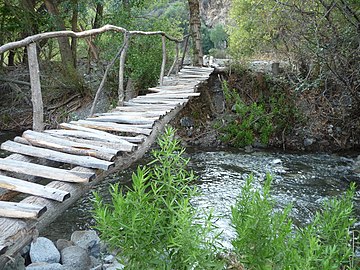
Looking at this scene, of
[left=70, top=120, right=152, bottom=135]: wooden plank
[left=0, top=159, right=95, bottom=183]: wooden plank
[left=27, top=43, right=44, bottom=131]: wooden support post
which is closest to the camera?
[left=0, top=159, right=95, bottom=183]: wooden plank

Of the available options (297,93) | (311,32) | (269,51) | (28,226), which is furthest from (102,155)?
(269,51)

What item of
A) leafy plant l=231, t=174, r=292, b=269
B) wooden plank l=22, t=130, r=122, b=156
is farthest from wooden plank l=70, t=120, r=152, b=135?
leafy plant l=231, t=174, r=292, b=269

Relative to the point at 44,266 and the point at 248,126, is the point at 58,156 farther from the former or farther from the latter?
the point at 248,126

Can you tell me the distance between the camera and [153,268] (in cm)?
213

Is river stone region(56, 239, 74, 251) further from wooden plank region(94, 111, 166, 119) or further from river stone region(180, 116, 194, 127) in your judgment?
river stone region(180, 116, 194, 127)

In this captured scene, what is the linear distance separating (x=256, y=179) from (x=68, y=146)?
419cm

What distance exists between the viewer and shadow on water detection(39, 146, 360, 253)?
5.45m

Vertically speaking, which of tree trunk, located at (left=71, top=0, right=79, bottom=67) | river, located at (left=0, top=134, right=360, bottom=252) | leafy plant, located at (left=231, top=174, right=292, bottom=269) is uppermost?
tree trunk, located at (left=71, top=0, right=79, bottom=67)

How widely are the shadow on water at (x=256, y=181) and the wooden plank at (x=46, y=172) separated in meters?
Answer: 2.36

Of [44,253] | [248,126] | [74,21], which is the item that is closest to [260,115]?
[248,126]

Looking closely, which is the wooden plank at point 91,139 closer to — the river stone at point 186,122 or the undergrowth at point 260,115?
the undergrowth at point 260,115

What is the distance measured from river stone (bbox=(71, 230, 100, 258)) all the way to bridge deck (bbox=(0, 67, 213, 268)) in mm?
1308

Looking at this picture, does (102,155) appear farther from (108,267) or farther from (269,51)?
(269,51)

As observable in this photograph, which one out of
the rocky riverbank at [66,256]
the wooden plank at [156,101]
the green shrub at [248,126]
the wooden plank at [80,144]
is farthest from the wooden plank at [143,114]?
the green shrub at [248,126]
